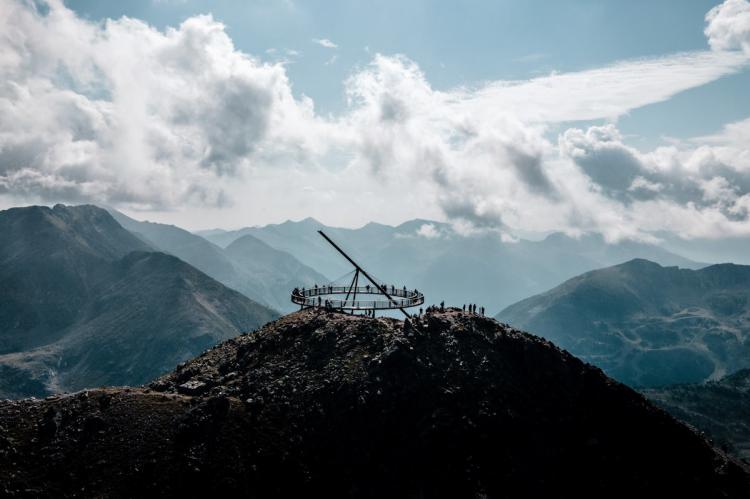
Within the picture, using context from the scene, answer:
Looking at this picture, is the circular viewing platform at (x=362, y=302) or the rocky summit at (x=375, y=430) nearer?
the rocky summit at (x=375, y=430)

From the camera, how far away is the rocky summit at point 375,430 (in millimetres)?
80875

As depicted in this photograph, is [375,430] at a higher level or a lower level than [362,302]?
lower

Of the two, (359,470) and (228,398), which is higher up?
(228,398)

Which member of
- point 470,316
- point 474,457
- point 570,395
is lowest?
point 474,457

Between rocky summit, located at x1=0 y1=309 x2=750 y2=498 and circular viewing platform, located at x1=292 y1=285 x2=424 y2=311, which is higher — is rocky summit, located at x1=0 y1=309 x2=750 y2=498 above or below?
below

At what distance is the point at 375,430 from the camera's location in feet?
290

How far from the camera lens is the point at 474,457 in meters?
85.6

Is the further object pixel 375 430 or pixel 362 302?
pixel 362 302

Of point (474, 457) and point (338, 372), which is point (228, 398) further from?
point (474, 457)

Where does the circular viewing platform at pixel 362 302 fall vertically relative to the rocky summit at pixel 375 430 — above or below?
above

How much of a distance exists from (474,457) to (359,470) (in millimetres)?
18174

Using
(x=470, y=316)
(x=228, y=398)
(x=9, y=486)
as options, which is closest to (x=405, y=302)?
(x=470, y=316)

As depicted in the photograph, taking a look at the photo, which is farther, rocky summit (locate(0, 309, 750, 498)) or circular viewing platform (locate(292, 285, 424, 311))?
circular viewing platform (locate(292, 285, 424, 311))

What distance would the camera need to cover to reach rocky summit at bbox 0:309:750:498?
80.9 m
